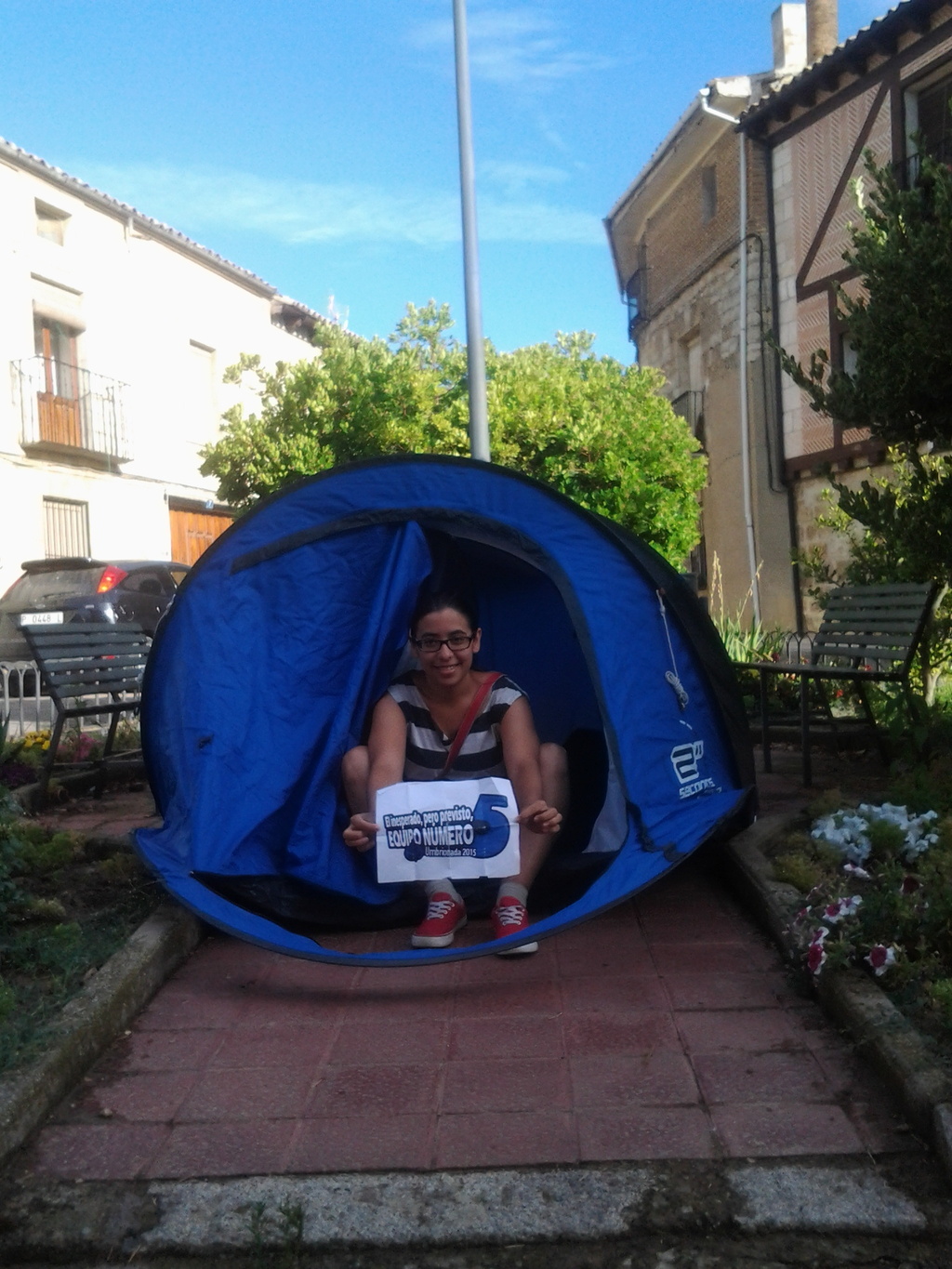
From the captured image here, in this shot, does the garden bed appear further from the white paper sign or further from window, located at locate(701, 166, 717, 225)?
window, located at locate(701, 166, 717, 225)

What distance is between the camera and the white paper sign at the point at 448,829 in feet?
14.0

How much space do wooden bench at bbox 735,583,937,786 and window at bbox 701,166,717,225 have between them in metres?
15.0

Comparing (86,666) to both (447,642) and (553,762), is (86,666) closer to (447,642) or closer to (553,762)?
(447,642)

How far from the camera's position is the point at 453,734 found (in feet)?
15.8

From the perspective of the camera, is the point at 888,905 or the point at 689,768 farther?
the point at 689,768

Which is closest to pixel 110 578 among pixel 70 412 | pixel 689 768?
pixel 70 412

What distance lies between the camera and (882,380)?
19.6 ft

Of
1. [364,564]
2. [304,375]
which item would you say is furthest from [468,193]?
[364,564]

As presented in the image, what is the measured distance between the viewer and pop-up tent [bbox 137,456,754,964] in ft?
14.9

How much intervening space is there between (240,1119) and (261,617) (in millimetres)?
2444

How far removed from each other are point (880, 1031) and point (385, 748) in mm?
2177

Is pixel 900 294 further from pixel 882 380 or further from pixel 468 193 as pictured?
pixel 468 193

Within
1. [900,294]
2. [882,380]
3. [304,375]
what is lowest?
[882,380]

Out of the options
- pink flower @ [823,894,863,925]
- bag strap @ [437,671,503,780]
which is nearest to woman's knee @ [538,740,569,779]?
bag strap @ [437,671,503,780]
